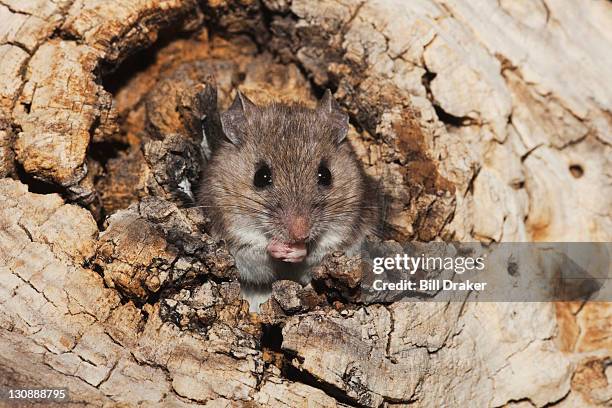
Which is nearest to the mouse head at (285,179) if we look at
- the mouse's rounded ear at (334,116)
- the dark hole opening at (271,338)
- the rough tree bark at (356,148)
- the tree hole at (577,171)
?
the mouse's rounded ear at (334,116)

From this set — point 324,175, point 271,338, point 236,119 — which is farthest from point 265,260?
point 236,119

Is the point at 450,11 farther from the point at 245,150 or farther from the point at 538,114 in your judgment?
the point at 245,150

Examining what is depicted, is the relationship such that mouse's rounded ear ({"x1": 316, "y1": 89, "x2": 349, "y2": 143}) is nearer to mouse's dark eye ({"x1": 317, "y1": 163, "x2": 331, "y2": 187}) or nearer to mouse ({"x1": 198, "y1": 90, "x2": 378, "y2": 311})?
mouse ({"x1": 198, "y1": 90, "x2": 378, "y2": 311})

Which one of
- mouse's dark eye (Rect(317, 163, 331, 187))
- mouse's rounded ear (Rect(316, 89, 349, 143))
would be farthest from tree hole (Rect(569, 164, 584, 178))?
mouse's dark eye (Rect(317, 163, 331, 187))

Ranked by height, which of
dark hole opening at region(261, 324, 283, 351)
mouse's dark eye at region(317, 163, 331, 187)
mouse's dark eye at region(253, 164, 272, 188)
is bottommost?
dark hole opening at region(261, 324, 283, 351)

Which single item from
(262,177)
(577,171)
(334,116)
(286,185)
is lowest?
(262,177)

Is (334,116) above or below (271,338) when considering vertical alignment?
above

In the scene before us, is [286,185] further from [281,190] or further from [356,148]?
[356,148]

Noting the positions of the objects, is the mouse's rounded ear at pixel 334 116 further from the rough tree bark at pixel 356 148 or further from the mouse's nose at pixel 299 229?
the mouse's nose at pixel 299 229

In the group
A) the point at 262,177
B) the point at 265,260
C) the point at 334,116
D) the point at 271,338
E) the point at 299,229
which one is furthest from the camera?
the point at 334,116
